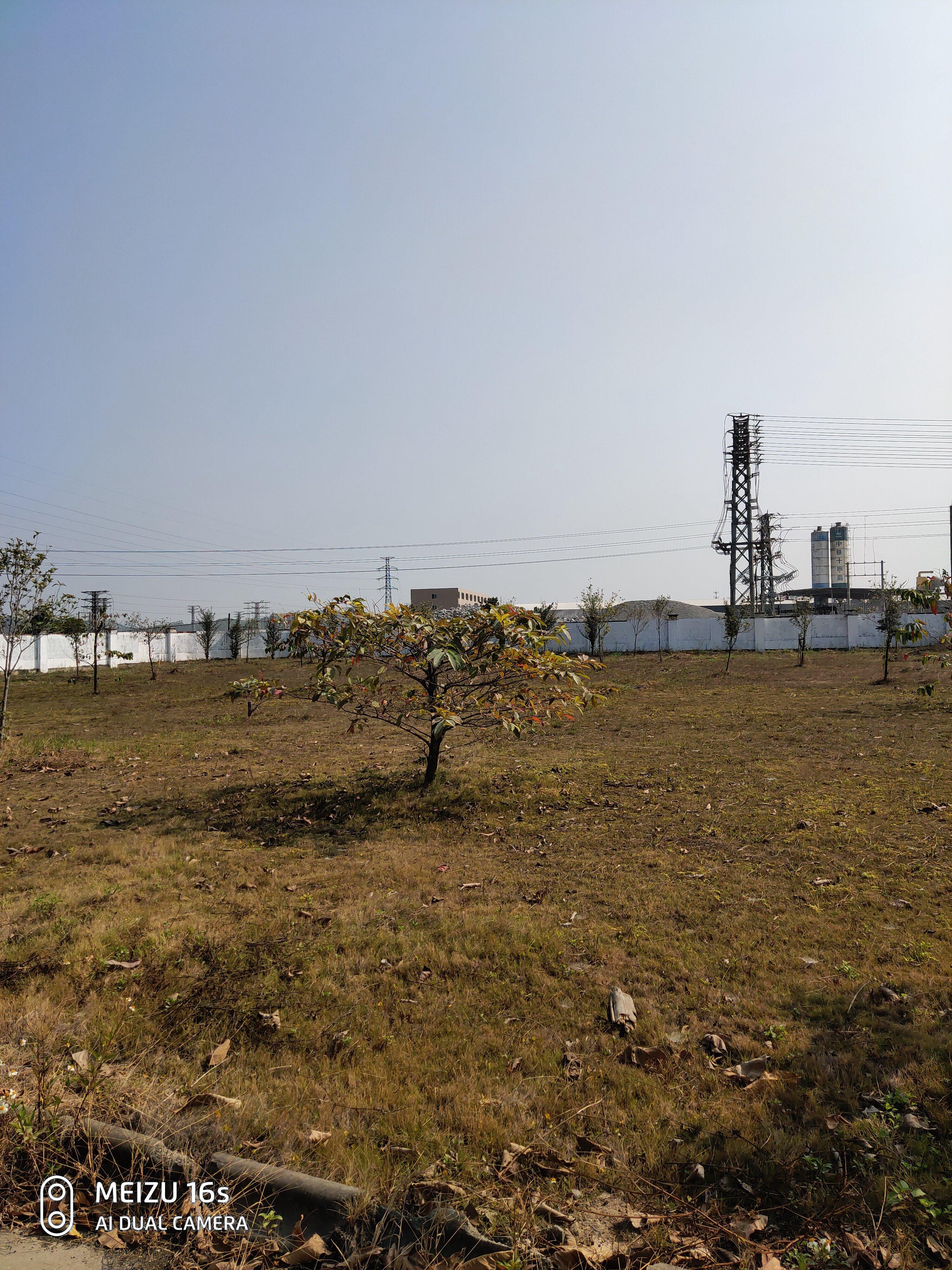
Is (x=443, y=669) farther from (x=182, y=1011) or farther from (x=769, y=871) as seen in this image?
(x=182, y=1011)

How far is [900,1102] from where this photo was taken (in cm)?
296

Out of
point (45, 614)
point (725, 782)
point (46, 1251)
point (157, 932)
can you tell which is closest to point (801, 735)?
point (725, 782)

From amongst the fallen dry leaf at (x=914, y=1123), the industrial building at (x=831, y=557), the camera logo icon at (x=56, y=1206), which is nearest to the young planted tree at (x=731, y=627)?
the fallen dry leaf at (x=914, y=1123)

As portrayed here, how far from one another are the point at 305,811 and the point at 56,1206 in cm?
570

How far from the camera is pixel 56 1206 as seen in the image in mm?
2340

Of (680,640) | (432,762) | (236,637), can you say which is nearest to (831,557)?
(680,640)

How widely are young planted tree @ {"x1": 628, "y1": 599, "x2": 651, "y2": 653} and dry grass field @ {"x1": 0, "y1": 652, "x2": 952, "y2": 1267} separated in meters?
31.6

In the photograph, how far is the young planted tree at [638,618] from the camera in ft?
133

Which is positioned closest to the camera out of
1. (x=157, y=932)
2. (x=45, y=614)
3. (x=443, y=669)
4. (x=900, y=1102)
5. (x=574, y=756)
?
(x=900, y=1102)

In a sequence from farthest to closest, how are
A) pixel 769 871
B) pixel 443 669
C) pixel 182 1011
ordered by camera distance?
pixel 443 669
pixel 769 871
pixel 182 1011

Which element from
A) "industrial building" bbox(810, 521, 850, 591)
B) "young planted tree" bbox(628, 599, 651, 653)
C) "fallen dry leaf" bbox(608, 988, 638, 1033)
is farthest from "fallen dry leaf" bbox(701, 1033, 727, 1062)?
"industrial building" bbox(810, 521, 850, 591)

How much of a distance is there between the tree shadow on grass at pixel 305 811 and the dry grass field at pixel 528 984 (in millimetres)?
58

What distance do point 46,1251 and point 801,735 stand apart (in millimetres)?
12197

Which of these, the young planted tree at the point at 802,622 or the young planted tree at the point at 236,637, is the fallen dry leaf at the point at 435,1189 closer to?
the young planted tree at the point at 802,622
